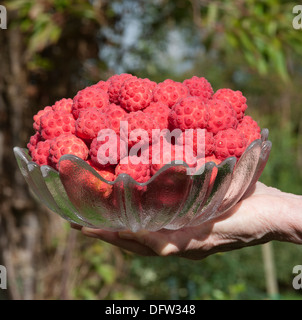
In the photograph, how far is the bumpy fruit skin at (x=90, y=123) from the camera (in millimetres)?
502

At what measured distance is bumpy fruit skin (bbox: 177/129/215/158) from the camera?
1.65ft

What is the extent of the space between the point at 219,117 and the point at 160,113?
0.07 meters

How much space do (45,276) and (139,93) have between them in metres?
1.00

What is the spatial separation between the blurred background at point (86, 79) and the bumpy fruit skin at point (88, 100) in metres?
0.56

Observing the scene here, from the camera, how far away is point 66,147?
0.50 metres

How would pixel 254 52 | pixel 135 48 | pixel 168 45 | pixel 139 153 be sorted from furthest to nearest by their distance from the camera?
pixel 168 45, pixel 135 48, pixel 254 52, pixel 139 153

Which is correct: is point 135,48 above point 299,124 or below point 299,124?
below

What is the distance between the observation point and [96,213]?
1.75ft

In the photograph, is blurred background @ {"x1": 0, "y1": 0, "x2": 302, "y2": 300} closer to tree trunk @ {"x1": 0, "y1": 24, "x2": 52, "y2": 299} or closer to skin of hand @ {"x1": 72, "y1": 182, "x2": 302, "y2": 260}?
tree trunk @ {"x1": 0, "y1": 24, "x2": 52, "y2": 299}

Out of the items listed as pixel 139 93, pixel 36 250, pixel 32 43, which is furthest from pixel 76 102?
pixel 36 250

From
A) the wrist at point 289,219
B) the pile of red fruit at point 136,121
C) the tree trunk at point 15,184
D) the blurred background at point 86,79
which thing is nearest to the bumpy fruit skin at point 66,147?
the pile of red fruit at point 136,121

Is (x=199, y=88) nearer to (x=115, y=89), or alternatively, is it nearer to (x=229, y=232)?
(x=115, y=89)

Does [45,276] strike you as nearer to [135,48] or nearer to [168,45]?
[135,48]

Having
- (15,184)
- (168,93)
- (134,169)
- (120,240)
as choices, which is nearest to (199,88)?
(168,93)
